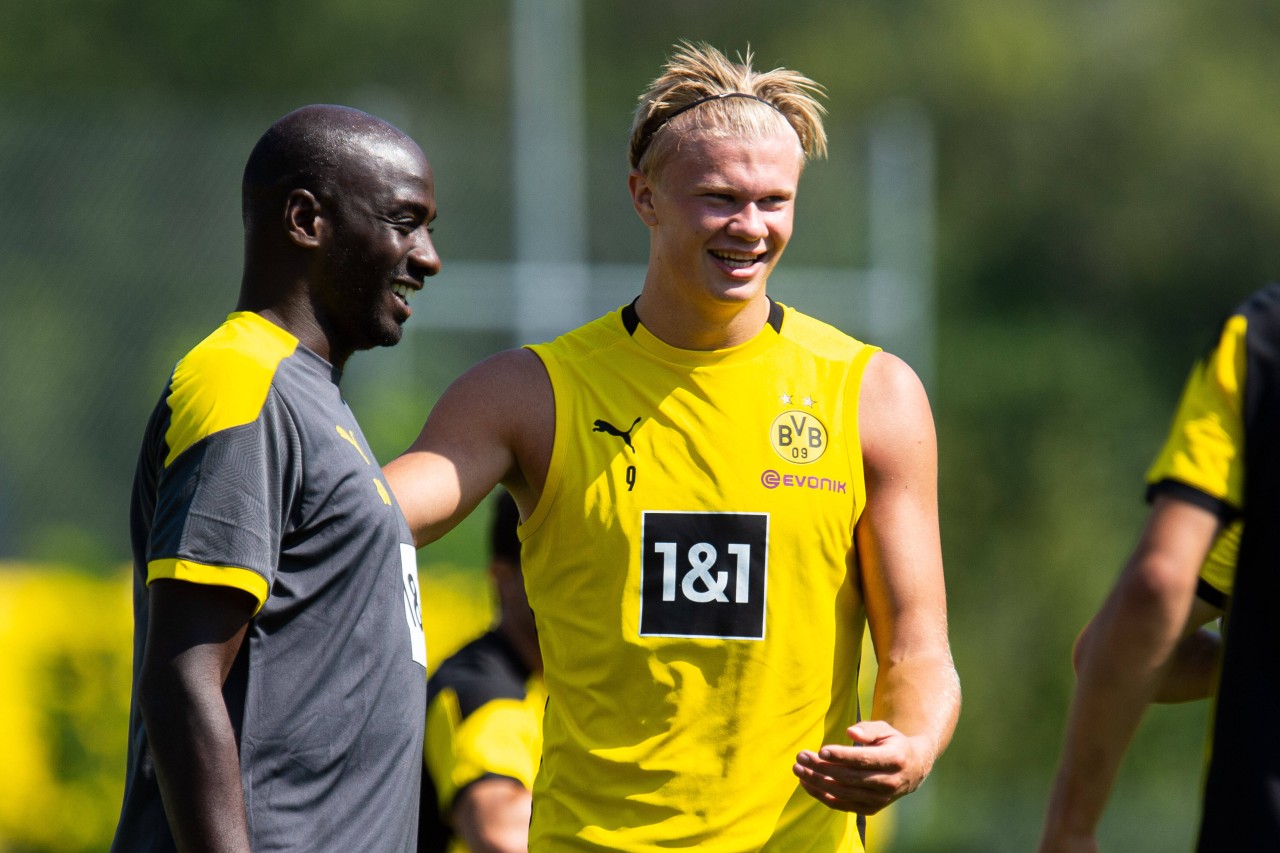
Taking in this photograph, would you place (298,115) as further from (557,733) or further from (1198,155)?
(1198,155)

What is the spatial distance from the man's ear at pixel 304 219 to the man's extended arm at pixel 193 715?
2.38 feet

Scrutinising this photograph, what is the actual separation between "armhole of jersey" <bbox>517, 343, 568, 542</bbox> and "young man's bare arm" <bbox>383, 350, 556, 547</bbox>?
0.04ft

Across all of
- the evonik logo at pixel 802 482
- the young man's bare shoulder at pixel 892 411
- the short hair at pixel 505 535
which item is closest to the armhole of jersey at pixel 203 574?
the evonik logo at pixel 802 482

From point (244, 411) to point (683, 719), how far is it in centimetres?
121

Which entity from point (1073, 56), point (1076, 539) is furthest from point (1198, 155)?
point (1076, 539)

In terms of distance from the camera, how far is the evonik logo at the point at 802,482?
148 inches

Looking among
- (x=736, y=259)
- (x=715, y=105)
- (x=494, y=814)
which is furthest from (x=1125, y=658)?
(x=494, y=814)

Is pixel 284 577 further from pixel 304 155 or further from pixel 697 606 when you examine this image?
pixel 697 606

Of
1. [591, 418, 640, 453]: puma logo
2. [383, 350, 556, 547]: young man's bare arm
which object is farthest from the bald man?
Answer: [591, 418, 640, 453]: puma logo

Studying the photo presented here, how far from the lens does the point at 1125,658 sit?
9.27 ft

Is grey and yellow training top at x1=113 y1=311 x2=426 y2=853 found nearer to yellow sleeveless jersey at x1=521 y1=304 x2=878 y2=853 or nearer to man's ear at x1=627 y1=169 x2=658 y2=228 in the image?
yellow sleeveless jersey at x1=521 y1=304 x2=878 y2=853

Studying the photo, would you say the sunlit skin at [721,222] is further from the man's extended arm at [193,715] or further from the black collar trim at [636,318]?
the man's extended arm at [193,715]

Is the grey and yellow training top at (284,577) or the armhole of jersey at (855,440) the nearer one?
the grey and yellow training top at (284,577)

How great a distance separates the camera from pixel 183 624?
9.57 feet
